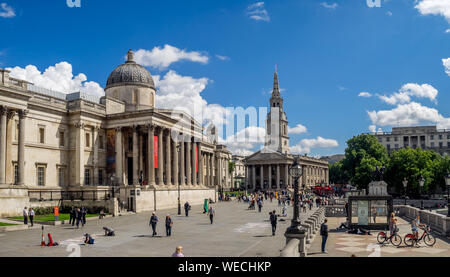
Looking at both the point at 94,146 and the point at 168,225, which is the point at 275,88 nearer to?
the point at 94,146

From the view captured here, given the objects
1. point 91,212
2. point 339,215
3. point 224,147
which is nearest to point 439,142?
point 224,147

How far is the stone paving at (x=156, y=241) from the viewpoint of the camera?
19.2 metres

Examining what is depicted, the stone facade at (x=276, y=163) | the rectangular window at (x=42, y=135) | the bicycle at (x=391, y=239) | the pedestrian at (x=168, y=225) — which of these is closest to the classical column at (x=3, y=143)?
the rectangular window at (x=42, y=135)

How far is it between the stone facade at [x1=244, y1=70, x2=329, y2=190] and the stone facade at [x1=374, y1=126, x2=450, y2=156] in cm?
2788

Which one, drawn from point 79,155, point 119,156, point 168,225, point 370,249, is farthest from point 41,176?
point 370,249

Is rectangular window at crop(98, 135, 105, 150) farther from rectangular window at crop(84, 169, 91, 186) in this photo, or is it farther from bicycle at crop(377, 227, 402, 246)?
bicycle at crop(377, 227, 402, 246)

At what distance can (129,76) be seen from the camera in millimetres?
59188

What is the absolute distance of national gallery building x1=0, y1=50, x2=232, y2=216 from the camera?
39000 millimetres

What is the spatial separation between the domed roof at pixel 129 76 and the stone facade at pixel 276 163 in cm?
6540

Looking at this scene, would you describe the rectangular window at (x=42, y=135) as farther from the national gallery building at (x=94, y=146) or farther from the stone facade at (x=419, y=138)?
the stone facade at (x=419, y=138)

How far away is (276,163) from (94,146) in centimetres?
9279

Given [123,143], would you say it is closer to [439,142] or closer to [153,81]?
[153,81]

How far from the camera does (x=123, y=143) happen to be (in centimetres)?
5216
